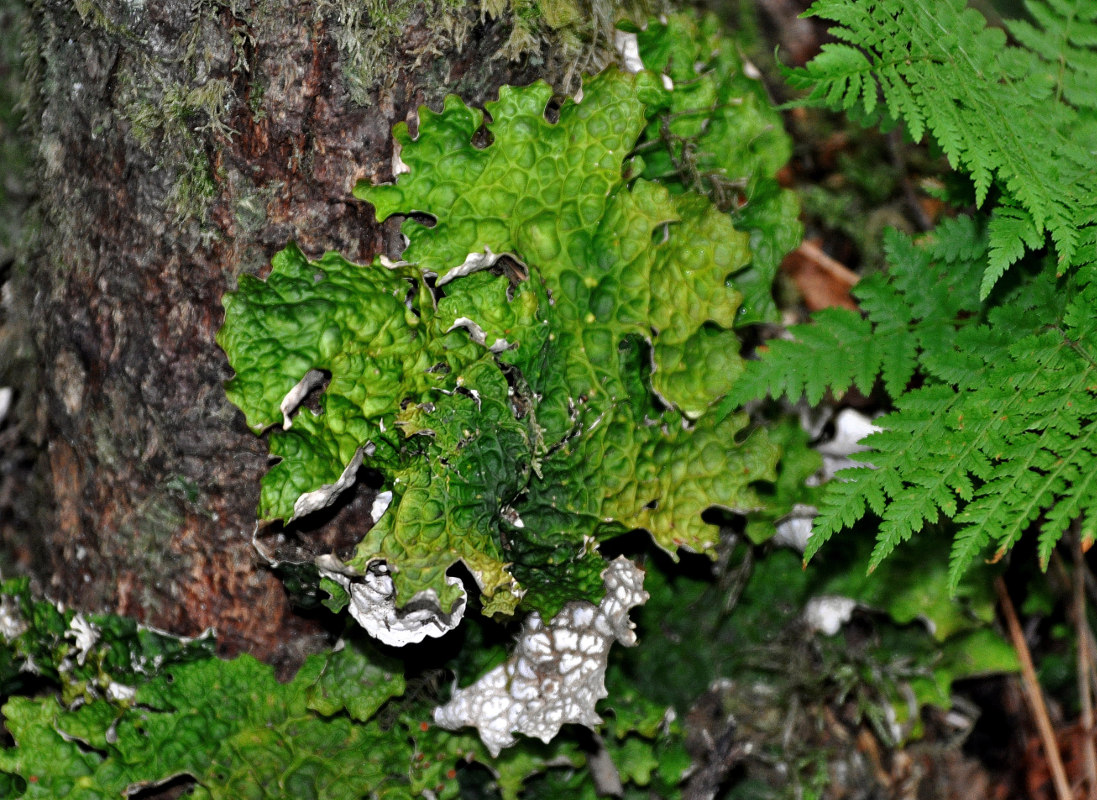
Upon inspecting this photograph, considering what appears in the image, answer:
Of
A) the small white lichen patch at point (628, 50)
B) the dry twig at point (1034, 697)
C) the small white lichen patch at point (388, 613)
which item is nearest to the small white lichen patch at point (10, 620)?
the small white lichen patch at point (388, 613)

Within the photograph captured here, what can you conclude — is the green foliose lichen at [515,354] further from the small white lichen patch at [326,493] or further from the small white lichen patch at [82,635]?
the small white lichen patch at [82,635]

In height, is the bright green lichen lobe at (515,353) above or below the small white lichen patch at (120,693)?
above

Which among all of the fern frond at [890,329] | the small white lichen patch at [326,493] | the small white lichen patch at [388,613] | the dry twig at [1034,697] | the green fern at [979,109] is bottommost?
the dry twig at [1034,697]

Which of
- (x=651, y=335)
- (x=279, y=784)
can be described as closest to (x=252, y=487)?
(x=279, y=784)

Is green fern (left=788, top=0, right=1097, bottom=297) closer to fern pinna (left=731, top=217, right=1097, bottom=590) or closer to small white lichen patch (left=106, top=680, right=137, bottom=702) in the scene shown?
fern pinna (left=731, top=217, right=1097, bottom=590)

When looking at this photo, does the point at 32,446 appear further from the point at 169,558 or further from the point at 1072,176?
the point at 1072,176

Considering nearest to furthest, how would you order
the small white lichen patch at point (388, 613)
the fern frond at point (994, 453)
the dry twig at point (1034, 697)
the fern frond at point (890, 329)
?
the fern frond at point (994, 453) < the small white lichen patch at point (388, 613) < the fern frond at point (890, 329) < the dry twig at point (1034, 697)

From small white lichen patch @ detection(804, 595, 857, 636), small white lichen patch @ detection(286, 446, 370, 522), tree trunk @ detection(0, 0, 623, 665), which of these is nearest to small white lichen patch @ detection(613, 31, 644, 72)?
tree trunk @ detection(0, 0, 623, 665)
